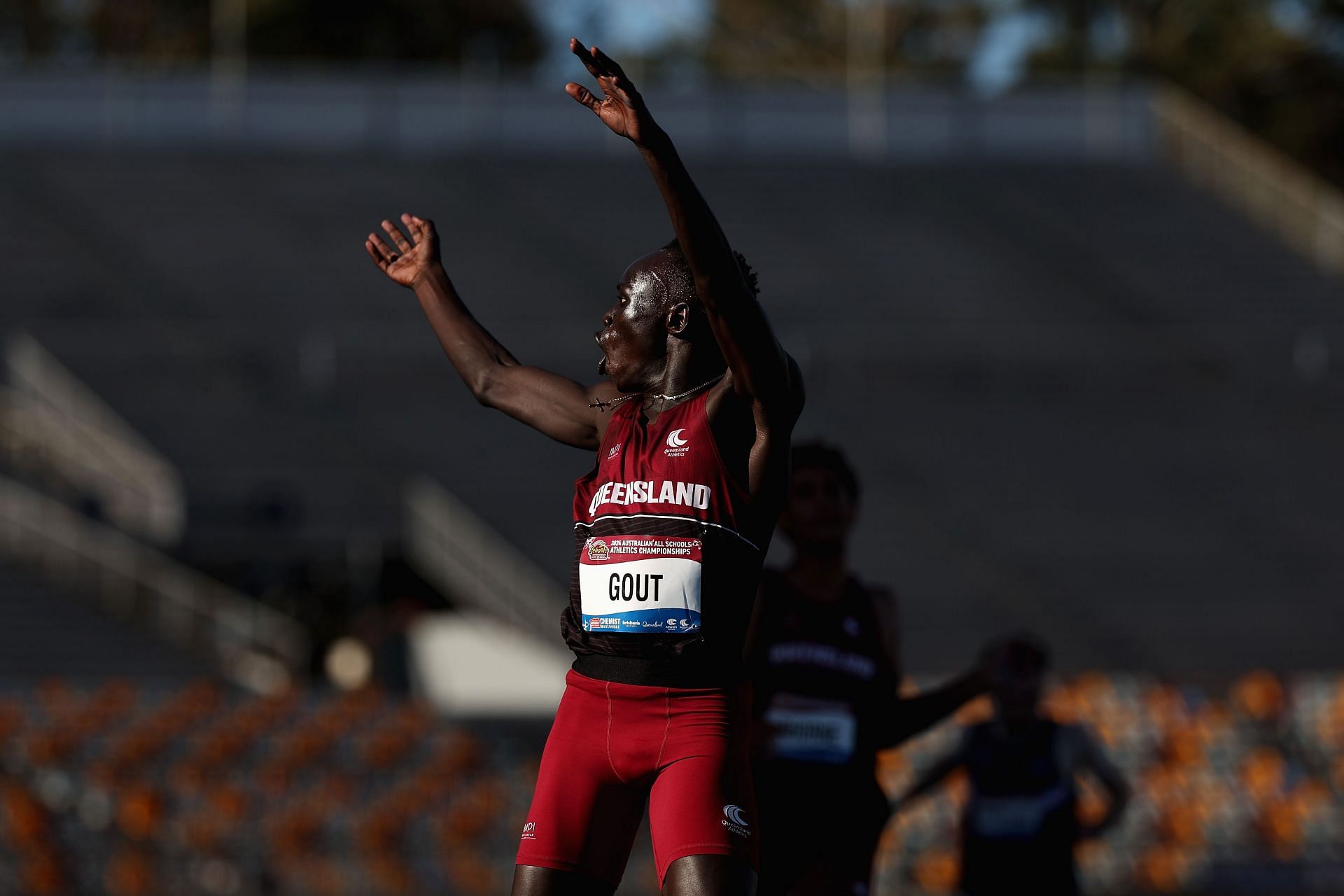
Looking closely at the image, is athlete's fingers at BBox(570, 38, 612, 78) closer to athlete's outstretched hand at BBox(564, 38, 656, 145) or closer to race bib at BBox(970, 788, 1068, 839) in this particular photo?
athlete's outstretched hand at BBox(564, 38, 656, 145)

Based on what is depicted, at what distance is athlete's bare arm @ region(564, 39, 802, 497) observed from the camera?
394 centimetres

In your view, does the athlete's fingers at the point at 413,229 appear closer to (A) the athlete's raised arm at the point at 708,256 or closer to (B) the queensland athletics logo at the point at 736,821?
(A) the athlete's raised arm at the point at 708,256

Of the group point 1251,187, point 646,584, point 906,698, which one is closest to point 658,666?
point 646,584

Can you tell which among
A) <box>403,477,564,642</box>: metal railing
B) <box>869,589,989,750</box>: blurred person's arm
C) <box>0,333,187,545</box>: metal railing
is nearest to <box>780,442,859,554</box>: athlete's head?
<box>869,589,989,750</box>: blurred person's arm

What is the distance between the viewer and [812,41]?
50.4m

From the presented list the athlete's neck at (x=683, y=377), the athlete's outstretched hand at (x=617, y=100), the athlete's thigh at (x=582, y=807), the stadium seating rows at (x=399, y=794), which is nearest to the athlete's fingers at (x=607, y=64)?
the athlete's outstretched hand at (x=617, y=100)

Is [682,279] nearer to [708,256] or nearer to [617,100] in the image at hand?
[708,256]

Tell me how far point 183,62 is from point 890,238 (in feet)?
73.9

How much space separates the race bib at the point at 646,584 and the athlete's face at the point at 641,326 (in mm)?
445

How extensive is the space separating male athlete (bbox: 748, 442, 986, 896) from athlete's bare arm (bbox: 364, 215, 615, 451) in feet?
3.81

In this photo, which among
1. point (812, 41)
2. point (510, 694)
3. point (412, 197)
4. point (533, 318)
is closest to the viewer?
point (510, 694)

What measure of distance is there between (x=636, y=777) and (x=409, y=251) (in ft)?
5.67

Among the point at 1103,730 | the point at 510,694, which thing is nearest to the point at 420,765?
the point at 1103,730

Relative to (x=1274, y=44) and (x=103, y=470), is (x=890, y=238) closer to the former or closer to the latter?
(x=103, y=470)
